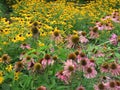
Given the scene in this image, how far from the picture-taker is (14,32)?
3.86m

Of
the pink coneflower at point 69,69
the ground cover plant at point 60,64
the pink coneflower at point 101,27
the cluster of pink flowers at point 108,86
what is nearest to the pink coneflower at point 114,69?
the ground cover plant at point 60,64

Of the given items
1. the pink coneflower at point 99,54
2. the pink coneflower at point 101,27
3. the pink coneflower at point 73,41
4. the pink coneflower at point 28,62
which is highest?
the pink coneflower at point 73,41

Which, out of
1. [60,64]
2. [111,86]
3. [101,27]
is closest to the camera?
[111,86]

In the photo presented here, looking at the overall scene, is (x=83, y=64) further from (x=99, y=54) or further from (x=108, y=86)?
(x=99, y=54)

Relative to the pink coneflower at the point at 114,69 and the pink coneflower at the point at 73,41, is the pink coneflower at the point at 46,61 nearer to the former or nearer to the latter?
the pink coneflower at the point at 73,41

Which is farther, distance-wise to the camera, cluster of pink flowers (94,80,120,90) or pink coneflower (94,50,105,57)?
pink coneflower (94,50,105,57)

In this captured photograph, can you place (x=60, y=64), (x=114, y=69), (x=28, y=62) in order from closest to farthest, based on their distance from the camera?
(x=114, y=69), (x=28, y=62), (x=60, y=64)

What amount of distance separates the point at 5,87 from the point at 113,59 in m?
0.84

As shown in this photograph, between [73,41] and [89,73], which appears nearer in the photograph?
[89,73]

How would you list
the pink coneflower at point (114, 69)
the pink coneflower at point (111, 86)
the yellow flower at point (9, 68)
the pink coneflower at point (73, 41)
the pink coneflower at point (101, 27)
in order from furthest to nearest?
the pink coneflower at point (101, 27) → the yellow flower at point (9, 68) → the pink coneflower at point (73, 41) → the pink coneflower at point (114, 69) → the pink coneflower at point (111, 86)

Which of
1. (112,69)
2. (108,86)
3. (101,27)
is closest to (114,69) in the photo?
(112,69)

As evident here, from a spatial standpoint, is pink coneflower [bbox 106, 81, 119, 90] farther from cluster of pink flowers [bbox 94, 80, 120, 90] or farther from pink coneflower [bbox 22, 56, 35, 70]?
pink coneflower [bbox 22, 56, 35, 70]

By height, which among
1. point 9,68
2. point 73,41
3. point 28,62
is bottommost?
point 9,68

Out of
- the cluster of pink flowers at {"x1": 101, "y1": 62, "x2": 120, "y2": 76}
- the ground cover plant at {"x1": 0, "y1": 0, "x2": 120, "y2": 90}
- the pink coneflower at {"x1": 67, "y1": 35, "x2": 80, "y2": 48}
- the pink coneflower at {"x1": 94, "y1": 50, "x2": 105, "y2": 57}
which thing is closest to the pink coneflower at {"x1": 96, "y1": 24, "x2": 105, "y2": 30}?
the ground cover plant at {"x1": 0, "y1": 0, "x2": 120, "y2": 90}
